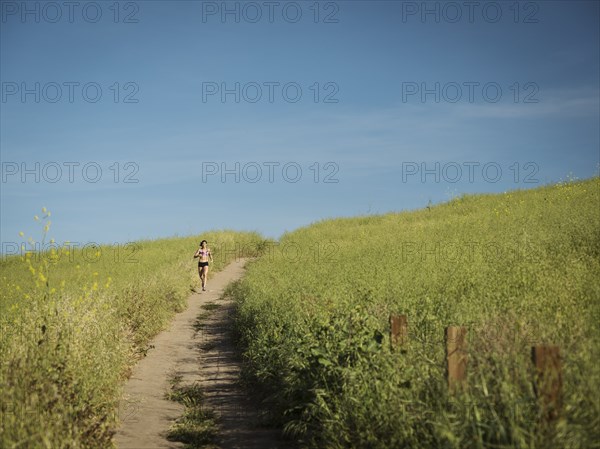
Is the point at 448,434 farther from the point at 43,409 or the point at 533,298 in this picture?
the point at 533,298

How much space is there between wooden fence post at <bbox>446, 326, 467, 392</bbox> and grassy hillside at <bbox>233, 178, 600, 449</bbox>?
13cm

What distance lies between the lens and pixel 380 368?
6.46 m

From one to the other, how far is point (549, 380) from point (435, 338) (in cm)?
331

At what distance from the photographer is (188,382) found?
1158 cm

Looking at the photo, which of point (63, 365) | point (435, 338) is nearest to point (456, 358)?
point (435, 338)

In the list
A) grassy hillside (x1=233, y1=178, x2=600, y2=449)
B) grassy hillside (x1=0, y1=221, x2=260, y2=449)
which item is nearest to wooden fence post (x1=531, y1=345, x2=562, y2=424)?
grassy hillside (x1=233, y1=178, x2=600, y2=449)

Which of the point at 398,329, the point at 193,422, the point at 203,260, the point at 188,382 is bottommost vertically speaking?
the point at 193,422

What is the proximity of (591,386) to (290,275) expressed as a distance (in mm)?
12100

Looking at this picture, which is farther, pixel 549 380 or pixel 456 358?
pixel 456 358

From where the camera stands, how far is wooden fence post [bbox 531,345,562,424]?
4.56 meters

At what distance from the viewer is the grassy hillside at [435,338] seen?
502 centimetres

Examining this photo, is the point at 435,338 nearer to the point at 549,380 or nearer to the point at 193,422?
the point at 549,380

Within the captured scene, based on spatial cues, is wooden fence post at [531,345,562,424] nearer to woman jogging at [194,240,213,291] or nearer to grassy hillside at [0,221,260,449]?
grassy hillside at [0,221,260,449]

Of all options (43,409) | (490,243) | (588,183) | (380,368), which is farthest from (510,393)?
(588,183)
